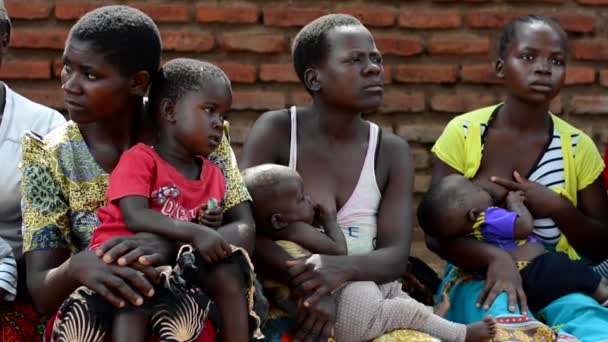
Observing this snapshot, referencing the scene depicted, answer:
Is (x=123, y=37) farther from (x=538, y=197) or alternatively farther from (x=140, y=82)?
(x=538, y=197)

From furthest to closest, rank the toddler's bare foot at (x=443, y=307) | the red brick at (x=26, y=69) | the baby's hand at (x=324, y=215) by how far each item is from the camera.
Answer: the red brick at (x=26, y=69) → the toddler's bare foot at (x=443, y=307) → the baby's hand at (x=324, y=215)

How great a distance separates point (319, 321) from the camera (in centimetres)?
366

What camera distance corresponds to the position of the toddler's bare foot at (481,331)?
148 inches

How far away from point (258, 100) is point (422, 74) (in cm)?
79

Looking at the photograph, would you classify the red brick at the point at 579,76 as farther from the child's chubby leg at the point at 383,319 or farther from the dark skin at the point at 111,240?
the dark skin at the point at 111,240

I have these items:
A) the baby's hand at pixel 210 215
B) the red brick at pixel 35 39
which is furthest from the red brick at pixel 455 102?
the baby's hand at pixel 210 215

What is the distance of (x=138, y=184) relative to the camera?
3361mm

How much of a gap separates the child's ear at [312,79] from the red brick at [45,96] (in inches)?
55.4

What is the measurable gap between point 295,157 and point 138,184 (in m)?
0.91

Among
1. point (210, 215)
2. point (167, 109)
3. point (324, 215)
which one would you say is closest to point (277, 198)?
point (324, 215)

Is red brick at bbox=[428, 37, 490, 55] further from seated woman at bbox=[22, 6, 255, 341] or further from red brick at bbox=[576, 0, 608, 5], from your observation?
A: seated woman at bbox=[22, 6, 255, 341]

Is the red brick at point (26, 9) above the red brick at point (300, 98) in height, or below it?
above

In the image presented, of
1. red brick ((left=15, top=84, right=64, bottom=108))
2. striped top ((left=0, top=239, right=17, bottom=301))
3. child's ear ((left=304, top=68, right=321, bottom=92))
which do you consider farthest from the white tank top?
red brick ((left=15, top=84, right=64, bottom=108))

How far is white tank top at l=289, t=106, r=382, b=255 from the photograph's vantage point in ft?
13.2
